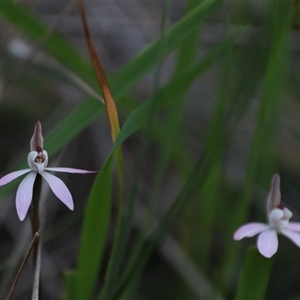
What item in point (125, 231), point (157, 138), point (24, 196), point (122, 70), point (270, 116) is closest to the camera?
point (24, 196)

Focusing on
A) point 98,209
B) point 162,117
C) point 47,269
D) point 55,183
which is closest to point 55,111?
point 162,117

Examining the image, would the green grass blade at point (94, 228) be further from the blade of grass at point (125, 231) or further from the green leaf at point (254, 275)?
the green leaf at point (254, 275)

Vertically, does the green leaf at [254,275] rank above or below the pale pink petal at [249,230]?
below

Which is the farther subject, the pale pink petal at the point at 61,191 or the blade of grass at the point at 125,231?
the blade of grass at the point at 125,231

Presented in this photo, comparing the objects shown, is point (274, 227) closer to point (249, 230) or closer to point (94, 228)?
point (249, 230)

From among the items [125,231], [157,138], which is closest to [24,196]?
[125,231]

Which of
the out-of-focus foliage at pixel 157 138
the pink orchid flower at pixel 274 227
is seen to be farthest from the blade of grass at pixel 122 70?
the pink orchid flower at pixel 274 227
